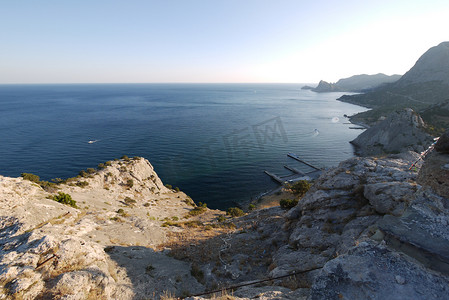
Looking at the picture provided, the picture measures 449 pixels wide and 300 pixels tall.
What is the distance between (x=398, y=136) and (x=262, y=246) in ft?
249

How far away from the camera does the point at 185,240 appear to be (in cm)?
1991

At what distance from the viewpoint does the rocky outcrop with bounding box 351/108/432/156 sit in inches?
2527

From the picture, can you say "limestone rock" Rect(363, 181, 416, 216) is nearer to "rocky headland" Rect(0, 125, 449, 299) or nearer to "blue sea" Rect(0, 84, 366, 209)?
"rocky headland" Rect(0, 125, 449, 299)

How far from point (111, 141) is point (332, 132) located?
100m

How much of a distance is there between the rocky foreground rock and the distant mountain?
126331 mm

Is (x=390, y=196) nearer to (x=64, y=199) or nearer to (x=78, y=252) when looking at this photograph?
(x=78, y=252)

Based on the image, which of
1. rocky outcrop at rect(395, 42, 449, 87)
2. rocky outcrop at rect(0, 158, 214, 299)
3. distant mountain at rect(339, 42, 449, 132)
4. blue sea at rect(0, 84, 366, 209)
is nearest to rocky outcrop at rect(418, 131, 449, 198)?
rocky outcrop at rect(0, 158, 214, 299)

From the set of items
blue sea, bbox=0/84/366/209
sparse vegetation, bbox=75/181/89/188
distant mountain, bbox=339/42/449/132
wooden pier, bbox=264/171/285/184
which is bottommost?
wooden pier, bbox=264/171/285/184

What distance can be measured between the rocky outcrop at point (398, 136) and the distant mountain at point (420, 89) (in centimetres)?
4935

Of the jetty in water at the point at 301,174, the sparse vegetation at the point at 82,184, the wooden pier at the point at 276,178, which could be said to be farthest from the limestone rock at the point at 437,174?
the wooden pier at the point at 276,178

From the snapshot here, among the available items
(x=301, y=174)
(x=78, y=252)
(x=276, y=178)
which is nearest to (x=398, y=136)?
(x=301, y=174)

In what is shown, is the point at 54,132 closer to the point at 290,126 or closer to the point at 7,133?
the point at 7,133

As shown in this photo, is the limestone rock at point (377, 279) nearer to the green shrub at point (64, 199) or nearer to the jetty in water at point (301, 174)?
the green shrub at point (64, 199)

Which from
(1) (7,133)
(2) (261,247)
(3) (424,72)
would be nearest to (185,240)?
(2) (261,247)
